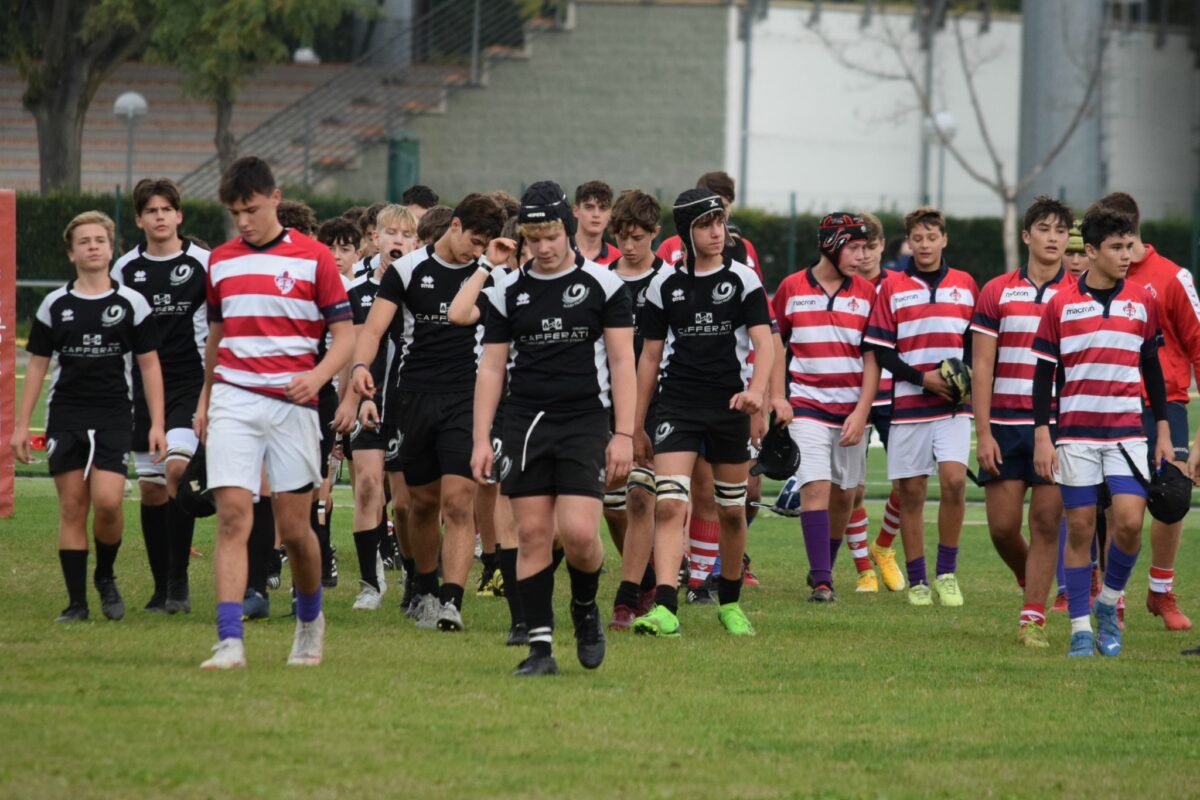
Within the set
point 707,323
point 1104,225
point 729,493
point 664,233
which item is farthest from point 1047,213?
point 664,233

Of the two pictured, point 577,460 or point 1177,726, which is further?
point 577,460

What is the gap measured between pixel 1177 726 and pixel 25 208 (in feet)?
96.1

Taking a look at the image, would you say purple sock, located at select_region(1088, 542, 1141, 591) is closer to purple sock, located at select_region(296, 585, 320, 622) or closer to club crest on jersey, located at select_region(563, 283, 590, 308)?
club crest on jersey, located at select_region(563, 283, 590, 308)

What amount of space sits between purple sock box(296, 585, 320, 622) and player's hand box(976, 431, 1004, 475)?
11.8 feet

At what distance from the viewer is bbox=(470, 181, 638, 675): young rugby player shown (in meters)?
7.99

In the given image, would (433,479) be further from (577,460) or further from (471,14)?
(471,14)

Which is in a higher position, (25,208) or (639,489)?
(25,208)

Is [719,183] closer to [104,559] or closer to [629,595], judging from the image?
[629,595]

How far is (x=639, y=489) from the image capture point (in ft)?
32.3

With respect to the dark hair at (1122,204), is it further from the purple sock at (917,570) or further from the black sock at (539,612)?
the black sock at (539,612)

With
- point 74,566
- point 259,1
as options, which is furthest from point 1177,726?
point 259,1

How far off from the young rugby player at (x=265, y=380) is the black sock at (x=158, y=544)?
1.98m

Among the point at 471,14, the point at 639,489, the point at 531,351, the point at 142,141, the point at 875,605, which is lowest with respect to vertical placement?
the point at 875,605

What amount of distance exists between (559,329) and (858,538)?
441 centimetres
